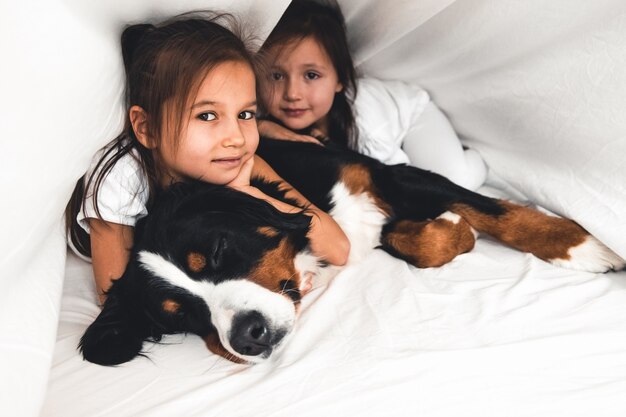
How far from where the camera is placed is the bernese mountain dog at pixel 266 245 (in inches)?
59.1

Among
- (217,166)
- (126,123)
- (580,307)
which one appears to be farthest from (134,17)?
(580,307)

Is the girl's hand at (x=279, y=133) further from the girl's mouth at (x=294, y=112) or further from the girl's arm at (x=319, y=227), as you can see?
the girl's arm at (x=319, y=227)

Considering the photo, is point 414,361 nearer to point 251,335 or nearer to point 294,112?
point 251,335

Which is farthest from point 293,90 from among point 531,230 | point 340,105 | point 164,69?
point 531,230

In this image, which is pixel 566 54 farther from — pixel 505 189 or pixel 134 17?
pixel 134 17

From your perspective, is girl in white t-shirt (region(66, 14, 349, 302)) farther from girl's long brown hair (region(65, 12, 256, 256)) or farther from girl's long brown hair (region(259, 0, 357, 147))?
girl's long brown hair (region(259, 0, 357, 147))

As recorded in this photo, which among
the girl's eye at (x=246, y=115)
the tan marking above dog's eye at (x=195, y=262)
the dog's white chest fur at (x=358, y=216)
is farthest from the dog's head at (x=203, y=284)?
the dog's white chest fur at (x=358, y=216)

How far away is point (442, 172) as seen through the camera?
235 cm

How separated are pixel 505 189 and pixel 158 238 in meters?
1.37

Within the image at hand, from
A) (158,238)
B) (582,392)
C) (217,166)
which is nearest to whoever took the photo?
(582,392)

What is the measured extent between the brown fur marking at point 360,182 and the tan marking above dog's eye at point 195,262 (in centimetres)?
66

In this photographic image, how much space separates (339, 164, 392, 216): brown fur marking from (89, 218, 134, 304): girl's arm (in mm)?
764

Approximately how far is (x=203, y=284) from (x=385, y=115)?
4.19 feet

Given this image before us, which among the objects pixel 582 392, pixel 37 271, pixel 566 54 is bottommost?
pixel 37 271
